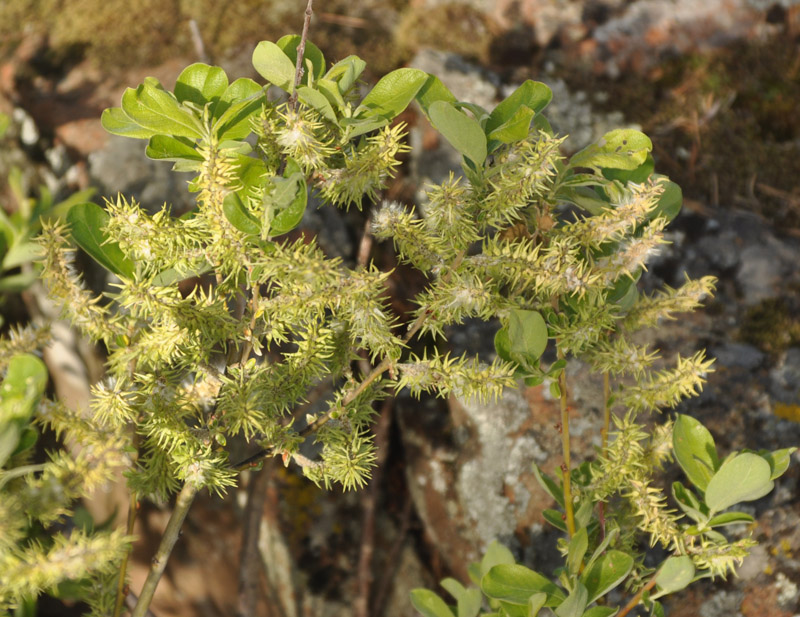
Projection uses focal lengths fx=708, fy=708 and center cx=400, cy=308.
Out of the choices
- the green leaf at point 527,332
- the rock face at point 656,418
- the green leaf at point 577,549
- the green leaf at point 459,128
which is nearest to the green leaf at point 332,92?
the green leaf at point 459,128

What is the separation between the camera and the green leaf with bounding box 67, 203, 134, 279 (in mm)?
906

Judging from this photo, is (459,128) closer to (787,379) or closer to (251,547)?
(787,379)

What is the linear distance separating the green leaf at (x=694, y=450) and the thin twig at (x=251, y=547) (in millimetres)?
1038

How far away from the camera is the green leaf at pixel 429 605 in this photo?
113 cm

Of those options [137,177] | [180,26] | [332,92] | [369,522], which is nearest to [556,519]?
[332,92]

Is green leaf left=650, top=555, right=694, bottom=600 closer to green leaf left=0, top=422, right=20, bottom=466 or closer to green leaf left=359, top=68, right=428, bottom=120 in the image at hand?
green leaf left=359, top=68, right=428, bottom=120

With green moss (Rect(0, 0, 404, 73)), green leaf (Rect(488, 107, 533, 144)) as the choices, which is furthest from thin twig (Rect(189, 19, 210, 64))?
green leaf (Rect(488, 107, 533, 144))

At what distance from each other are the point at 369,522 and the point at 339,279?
1153mm

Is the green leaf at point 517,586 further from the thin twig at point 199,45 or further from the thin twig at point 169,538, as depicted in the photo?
the thin twig at point 199,45

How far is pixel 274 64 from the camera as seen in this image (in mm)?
840

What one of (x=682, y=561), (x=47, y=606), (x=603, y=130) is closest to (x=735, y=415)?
(x=682, y=561)

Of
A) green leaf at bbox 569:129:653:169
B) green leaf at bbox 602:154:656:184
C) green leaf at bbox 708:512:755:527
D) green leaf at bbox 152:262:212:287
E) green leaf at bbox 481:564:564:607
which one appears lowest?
green leaf at bbox 481:564:564:607

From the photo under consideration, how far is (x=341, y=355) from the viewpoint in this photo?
95 cm

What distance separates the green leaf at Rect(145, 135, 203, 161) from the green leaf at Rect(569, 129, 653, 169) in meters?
0.48
